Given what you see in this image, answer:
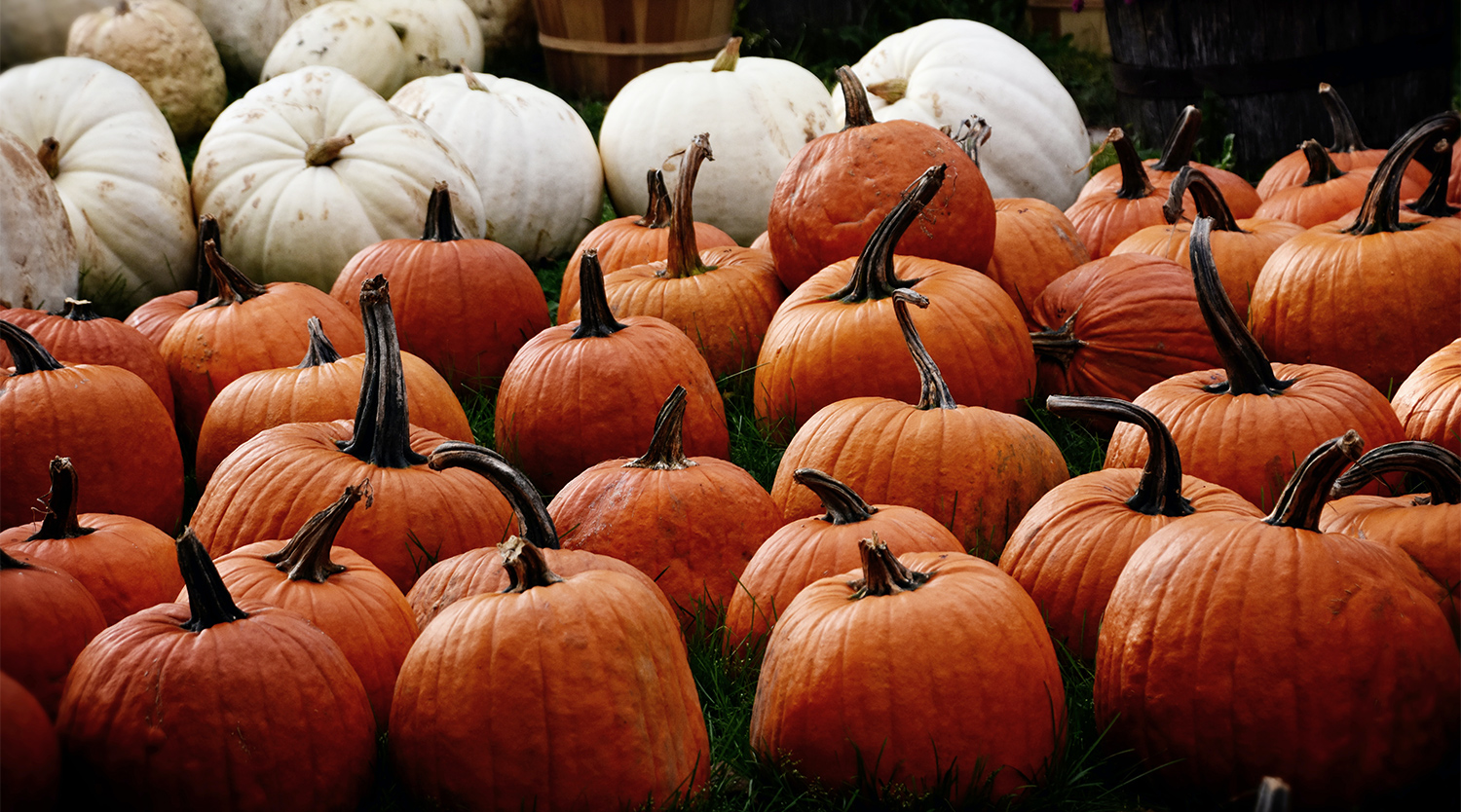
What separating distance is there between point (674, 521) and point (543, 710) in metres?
0.71

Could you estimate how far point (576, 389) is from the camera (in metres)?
3.15

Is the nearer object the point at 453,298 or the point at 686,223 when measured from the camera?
the point at 686,223

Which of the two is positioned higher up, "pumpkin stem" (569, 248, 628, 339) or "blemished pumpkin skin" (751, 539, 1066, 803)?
"pumpkin stem" (569, 248, 628, 339)

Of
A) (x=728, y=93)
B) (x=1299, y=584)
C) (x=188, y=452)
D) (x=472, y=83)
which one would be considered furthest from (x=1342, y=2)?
(x=188, y=452)

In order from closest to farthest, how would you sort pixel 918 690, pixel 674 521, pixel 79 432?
pixel 918 690
pixel 674 521
pixel 79 432

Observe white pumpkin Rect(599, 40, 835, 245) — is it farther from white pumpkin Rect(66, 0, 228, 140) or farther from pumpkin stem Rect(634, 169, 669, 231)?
white pumpkin Rect(66, 0, 228, 140)

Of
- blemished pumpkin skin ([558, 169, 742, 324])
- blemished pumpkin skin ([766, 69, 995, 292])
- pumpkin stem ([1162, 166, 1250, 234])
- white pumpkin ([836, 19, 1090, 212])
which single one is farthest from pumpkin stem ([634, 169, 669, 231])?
pumpkin stem ([1162, 166, 1250, 234])

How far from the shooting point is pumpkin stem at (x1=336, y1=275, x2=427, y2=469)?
2.49 metres

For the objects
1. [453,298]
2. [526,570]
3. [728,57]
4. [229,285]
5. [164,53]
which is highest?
[728,57]

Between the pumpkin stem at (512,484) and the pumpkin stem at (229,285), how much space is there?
1751 mm

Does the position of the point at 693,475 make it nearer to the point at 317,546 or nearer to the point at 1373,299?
the point at 317,546

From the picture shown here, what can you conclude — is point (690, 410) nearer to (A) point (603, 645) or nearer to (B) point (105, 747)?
(A) point (603, 645)

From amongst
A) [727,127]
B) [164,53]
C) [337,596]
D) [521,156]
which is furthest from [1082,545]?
[164,53]

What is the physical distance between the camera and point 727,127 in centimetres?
534
